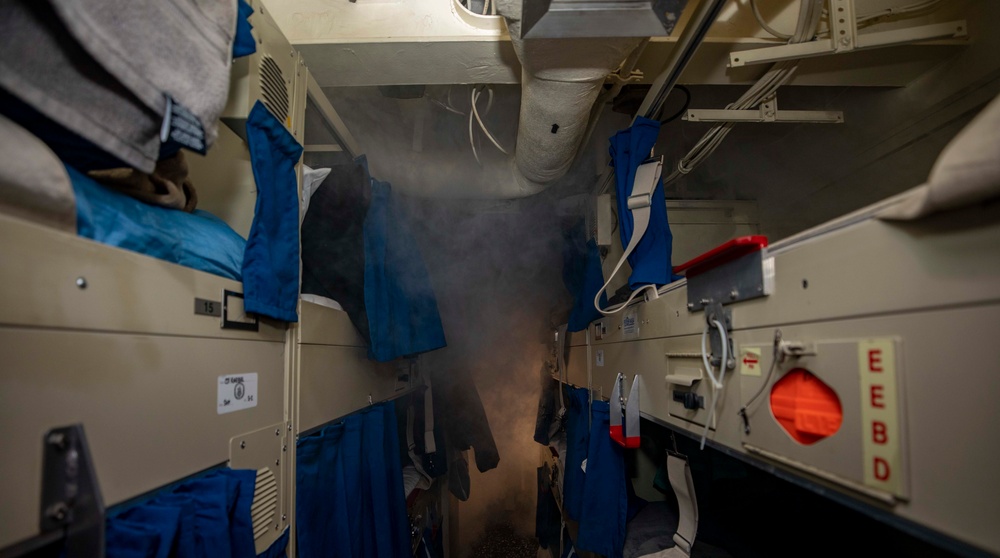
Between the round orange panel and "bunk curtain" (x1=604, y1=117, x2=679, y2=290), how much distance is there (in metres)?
0.63

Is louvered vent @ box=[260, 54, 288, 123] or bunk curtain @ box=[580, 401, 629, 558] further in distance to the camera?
bunk curtain @ box=[580, 401, 629, 558]

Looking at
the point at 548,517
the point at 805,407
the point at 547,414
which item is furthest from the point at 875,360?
the point at 548,517

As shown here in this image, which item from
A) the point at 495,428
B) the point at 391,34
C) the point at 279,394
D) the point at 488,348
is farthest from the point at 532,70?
the point at 495,428

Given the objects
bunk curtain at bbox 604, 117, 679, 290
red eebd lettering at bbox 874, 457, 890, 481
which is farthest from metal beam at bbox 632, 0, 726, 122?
red eebd lettering at bbox 874, 457, 890, 481

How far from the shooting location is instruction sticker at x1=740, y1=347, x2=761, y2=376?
799 millimetres

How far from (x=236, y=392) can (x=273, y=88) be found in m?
0.81

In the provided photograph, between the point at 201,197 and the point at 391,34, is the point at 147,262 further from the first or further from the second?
the point at 391,34

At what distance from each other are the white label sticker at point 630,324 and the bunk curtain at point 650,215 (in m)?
0.11

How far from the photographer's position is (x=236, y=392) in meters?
0.93

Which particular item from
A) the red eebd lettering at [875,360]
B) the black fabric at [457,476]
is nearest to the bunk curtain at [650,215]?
the red eebd lettering at [875,360]

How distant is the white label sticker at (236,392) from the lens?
2.91ft

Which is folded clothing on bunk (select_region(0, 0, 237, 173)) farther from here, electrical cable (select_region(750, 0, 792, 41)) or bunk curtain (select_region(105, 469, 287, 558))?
electrical cable (select_region(750, 0, 792, 41))

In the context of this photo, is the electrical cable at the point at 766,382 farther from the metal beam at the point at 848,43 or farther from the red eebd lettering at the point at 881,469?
the metal beam at the point at 848,43

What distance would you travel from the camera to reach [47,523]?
53 cm
